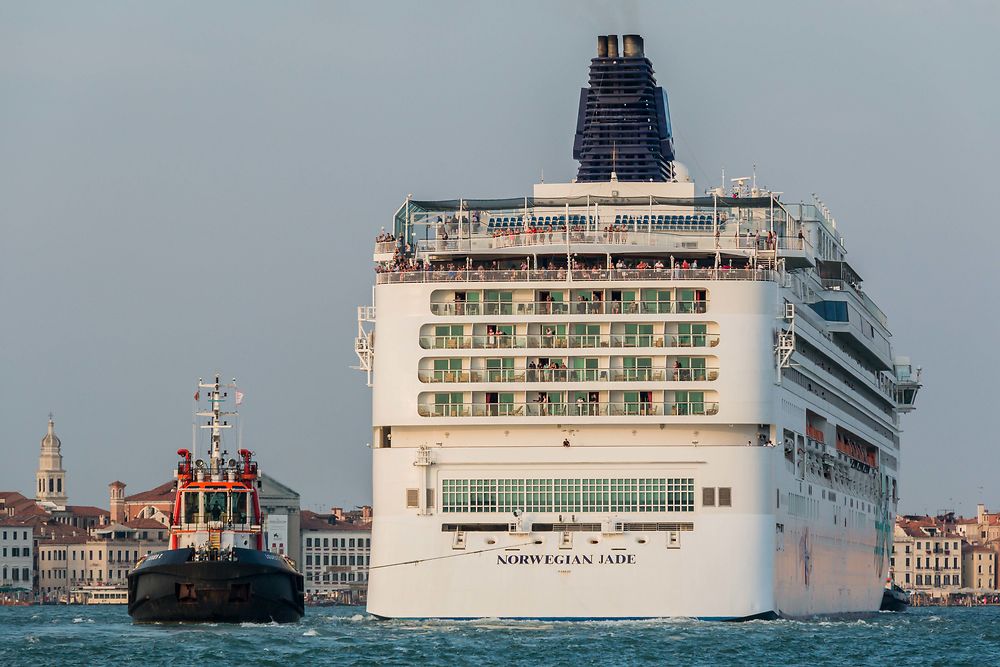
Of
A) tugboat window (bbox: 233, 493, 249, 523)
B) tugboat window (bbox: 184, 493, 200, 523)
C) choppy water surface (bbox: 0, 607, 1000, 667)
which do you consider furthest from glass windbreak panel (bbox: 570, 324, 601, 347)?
tugboat window (bbox: 184, 493, 200, 523)

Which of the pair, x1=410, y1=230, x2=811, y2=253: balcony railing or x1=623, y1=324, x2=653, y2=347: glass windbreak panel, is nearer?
x1=623, y1=324, x2=653, y2=347: glass windbreak panel

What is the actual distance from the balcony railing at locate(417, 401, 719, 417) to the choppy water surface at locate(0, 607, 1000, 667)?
6.02 metres

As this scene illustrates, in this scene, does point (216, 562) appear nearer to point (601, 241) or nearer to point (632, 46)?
point (601, 241)

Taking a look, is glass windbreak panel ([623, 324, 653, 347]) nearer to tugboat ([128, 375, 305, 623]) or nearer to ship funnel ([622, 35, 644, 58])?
tugboat ([128, 375, 305, 623])

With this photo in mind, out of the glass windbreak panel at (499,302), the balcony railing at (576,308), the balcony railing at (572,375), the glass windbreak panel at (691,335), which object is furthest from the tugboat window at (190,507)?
the glass windbreak panel at (691,335)

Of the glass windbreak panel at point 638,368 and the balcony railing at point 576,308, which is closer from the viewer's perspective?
the glass windbreak panel at point 638,368

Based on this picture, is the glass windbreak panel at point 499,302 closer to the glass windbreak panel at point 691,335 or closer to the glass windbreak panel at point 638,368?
the glass windbreak panel at point 638,368

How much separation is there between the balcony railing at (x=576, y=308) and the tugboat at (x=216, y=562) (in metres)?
12.5

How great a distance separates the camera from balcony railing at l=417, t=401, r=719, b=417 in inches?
2509

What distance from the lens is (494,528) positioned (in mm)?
62625

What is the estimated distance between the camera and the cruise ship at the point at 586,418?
62.1 m

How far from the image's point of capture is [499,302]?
6506cm

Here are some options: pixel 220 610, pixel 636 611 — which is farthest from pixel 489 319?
pixel 220 610

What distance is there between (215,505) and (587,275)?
17.9 m
